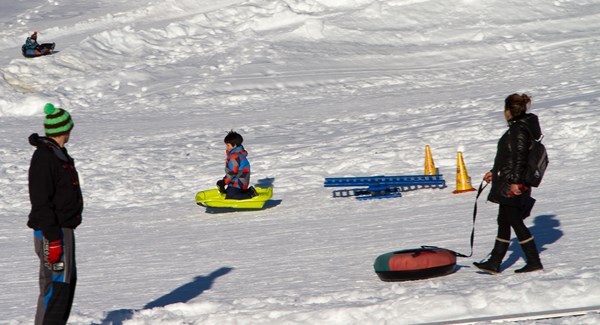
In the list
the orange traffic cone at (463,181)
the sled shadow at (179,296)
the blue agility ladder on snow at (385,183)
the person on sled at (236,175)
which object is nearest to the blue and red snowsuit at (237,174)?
the person on sled at (236,175)

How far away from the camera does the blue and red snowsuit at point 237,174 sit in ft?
39.4

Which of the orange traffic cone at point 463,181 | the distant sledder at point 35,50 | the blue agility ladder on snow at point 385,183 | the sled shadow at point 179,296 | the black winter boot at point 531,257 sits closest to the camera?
the sled shadow at point 179,296

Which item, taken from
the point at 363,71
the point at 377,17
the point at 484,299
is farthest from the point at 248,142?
the point at 377,17

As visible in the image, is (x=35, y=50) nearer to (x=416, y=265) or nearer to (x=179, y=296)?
(x=179, y=296)

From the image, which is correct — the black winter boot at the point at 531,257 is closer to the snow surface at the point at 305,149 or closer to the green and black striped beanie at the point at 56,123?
the snow surface at the point at 305,149

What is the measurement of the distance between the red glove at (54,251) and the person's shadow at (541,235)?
150 inches

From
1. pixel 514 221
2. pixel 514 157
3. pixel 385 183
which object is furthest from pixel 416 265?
pixel 385 183

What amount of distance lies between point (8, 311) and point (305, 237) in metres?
3.72

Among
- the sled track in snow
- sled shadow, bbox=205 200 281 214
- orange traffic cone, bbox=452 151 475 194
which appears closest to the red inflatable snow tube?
the sled track in snow

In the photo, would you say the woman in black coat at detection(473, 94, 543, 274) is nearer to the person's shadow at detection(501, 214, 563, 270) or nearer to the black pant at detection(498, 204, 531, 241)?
the black pant at detection(498, 204, 531, 241)

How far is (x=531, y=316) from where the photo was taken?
19.0ft

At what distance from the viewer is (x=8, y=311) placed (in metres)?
7.52

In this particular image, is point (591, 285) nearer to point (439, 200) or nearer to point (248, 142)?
point (439, 200)

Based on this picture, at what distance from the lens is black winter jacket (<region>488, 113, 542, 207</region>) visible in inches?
263
